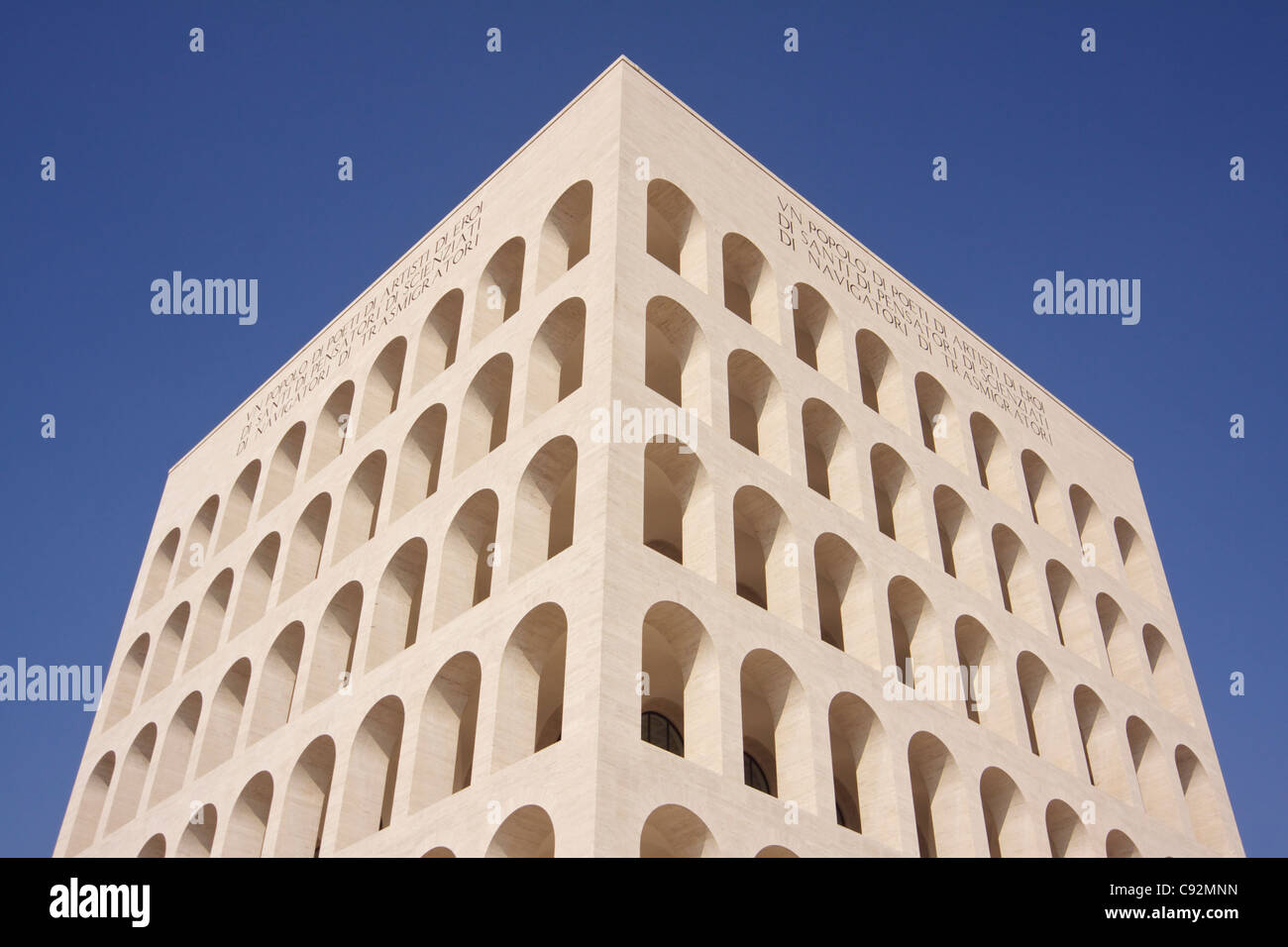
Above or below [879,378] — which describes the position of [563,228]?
above

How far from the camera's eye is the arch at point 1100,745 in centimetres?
2942

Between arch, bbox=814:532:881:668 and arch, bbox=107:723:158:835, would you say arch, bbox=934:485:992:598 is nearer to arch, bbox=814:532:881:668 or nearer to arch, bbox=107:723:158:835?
arch, bbox=814:532:881:668

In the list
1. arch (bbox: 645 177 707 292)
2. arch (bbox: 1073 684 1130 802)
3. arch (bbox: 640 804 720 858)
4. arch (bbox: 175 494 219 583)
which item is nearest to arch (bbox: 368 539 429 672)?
arch (bbox: 640 804 720 858)

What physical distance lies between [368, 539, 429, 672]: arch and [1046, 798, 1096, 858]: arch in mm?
13207

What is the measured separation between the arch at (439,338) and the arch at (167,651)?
31.7 ft

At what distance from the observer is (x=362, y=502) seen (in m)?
29.3

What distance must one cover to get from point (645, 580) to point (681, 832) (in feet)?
12.5

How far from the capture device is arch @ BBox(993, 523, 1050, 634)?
30547 millimetres

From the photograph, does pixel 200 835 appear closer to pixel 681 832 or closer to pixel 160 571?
pixel 160 571

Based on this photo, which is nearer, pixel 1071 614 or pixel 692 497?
pixel 692 497

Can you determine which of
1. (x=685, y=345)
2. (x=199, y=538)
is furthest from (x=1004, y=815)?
(x=199, y=538)

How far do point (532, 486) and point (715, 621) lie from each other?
422 centimetres
